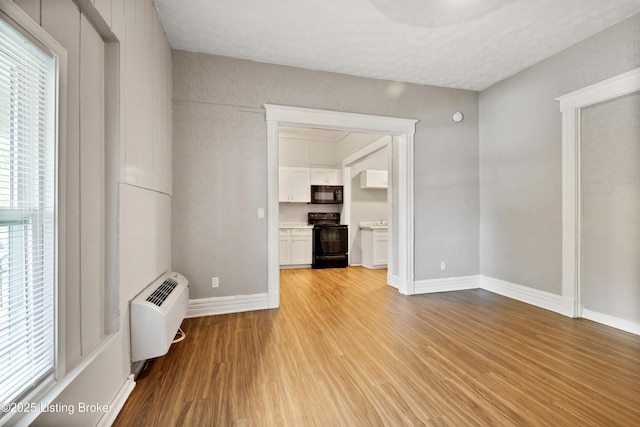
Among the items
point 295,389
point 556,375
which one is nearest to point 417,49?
point 556,375

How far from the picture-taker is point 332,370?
1949mm

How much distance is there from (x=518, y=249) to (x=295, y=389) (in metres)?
3.27

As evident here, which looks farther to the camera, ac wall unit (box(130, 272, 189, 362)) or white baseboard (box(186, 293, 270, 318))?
white baseboard (box(186, 293, 270, 318))

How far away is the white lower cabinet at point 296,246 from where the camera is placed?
5.82m

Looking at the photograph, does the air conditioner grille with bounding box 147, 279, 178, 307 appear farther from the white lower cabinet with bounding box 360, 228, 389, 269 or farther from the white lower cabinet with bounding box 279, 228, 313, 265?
the white lower cabinet with bounding box 360, 228, 389, 269

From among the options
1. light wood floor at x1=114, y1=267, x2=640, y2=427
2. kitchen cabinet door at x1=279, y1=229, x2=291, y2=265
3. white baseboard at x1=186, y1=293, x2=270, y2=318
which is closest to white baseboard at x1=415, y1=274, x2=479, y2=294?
light wood floor at x1=114, y1=267, x2=640, y2=427

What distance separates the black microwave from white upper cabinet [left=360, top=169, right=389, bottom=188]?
0.61 meters

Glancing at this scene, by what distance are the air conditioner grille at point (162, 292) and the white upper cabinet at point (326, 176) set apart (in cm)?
434

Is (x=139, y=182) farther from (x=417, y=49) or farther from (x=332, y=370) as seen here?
(x=417, y=49)

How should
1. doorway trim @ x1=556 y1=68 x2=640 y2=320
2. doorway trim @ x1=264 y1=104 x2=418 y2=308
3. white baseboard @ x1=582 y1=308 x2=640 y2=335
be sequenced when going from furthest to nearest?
doorway trim @ x1=264 y1=104 x2=418 y2=308 < doorway trim @ x1=556 y1=68 x2=640 y2=320 < white baseboard @ x1=582 y1=308 x2=640 y2=335

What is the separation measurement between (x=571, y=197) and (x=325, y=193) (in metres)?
4.29

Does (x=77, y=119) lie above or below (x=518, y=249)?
above

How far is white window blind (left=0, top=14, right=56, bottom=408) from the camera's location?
3.06 ft

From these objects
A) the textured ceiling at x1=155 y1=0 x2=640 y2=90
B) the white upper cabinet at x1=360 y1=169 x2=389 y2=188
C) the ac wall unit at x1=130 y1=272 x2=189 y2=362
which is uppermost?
the textured ceiling at x1=155 y1=0 x2=640 y2=90
